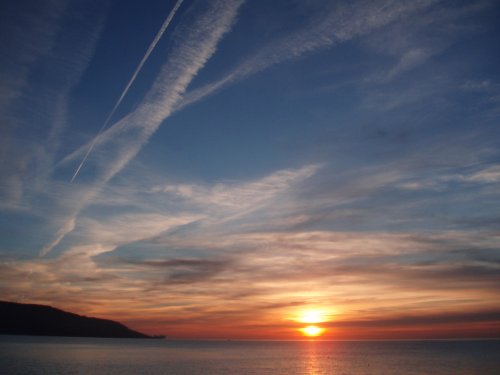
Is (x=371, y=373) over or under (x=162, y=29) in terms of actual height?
under

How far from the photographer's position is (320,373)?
96188 millimetres

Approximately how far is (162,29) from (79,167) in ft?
90.2

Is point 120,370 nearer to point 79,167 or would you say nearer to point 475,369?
point 79,167

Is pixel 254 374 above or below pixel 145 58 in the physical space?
below

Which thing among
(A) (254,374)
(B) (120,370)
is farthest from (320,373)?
(B) (120,370)

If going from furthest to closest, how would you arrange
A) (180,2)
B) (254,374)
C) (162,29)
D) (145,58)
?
(254,374) < (145,58) < (162,29) < (180,2)

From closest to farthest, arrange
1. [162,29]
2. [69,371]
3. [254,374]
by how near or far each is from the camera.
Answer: [162,29] < [69,371] < [254,374]

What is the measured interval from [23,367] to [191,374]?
3546 centimetres

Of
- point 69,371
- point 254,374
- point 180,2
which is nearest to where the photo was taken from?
point 180,2

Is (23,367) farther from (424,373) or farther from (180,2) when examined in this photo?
(424,373)

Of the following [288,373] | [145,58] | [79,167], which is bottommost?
[288,373]

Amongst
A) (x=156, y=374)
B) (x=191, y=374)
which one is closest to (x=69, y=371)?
(x=156, y=374)

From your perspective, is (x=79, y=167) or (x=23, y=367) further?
(x=23, y=367)

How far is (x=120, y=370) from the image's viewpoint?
91.5 m
